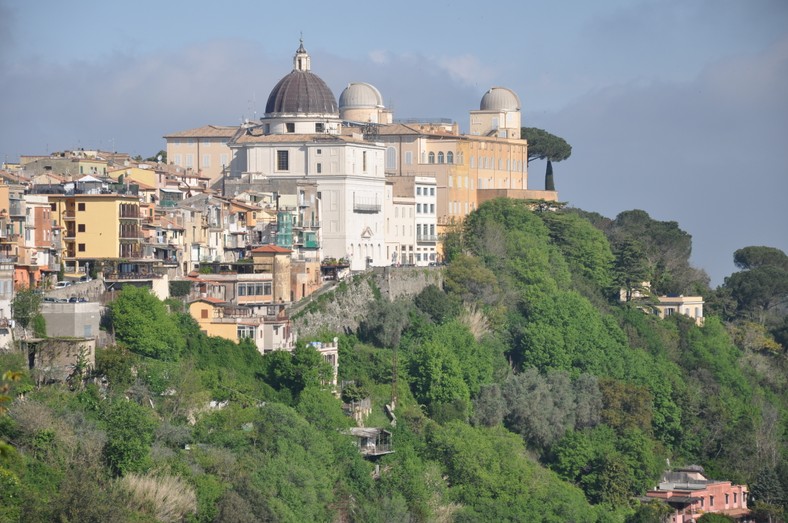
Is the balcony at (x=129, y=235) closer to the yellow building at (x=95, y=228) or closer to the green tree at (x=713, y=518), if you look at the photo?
the yellow building at (x=95, y=228)

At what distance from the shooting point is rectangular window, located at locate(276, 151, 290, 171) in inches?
3196

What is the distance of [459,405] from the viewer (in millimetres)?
71750

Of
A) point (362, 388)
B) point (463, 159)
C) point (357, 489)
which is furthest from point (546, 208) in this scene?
point (357, 489)

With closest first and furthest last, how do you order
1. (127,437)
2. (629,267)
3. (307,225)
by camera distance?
(127,437), (307,225), (629,267)

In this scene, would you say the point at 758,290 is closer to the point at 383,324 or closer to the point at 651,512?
the point at 383,324

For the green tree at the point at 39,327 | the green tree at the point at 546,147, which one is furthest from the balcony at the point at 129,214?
the green tree at the point at 546,147

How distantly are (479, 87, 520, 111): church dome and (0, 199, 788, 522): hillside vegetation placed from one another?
6463 millimetres

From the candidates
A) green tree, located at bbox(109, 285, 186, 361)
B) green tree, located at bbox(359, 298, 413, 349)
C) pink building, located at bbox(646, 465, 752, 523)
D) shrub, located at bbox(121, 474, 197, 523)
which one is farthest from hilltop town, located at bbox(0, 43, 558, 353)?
pink building, located at bbox(646, 465, 752, 523)

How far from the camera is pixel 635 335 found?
283 ft

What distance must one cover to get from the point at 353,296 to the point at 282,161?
8.13m

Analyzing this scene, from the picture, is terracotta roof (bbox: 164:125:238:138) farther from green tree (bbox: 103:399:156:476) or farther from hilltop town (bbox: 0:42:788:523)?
green tree (bbox: 103:399:156:476)

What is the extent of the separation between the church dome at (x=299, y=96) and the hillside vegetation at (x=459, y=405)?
25.0ft

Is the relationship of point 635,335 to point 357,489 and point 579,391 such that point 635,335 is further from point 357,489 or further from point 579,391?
point 357,489

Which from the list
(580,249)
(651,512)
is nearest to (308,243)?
(651,512)
